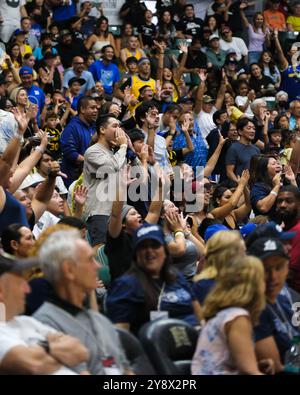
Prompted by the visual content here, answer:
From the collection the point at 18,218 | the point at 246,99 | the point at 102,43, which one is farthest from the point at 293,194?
the point at 102,43

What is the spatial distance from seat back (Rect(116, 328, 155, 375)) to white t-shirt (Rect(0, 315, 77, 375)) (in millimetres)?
458

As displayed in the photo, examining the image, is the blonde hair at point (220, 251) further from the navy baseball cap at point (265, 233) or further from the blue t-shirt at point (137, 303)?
the navy baseball cap at point (265, 233)

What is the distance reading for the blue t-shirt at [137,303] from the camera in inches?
224

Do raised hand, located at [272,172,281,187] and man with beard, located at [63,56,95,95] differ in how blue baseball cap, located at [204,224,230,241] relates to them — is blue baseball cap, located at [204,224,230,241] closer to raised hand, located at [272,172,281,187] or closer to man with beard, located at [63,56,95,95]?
raised hand, located at [272,172,281,187]

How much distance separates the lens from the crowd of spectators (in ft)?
16.1

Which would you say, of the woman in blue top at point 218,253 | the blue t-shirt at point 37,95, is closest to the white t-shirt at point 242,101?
the blue t-shirt at point 37,95

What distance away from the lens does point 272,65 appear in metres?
17.4

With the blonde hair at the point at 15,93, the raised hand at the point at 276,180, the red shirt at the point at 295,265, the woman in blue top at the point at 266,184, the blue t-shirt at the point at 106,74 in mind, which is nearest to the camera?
the red shirt at the point at 295,265

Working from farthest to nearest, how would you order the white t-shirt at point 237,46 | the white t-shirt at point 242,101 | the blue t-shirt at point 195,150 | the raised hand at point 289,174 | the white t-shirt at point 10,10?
the white t-shirt at point 237,46
the white t-shirt at point 10,10
the white t-shirt at point 242,101
the blue t-shirt at point 195,150
the raised hand at point 289,174

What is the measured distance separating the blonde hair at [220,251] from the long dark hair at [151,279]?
0.20 metres

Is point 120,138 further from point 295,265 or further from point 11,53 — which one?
point 11,53

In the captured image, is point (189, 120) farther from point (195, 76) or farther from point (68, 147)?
point (195, 76)

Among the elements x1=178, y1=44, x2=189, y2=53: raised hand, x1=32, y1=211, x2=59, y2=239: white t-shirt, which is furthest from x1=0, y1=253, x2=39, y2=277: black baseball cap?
x1=178, y1=44, x2=189, y2=53: raised hand

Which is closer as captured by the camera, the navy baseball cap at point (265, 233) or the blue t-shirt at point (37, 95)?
the navy baseball cap at point (265, 233)
